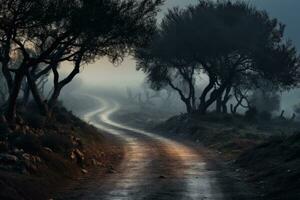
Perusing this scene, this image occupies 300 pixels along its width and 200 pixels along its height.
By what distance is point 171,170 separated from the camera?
93.4 feet

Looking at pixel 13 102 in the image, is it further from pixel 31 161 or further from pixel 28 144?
pixel 31 161

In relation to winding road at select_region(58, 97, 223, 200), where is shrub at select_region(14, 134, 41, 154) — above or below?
above

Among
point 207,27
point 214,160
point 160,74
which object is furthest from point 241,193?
point 160,74

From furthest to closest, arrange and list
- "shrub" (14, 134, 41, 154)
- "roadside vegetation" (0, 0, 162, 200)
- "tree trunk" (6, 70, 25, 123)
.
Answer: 1. "tree trunk" (6, 70, 25, 123)
2. "shrub" (14, 134, 41, 154)
3. "roadside vegetation" (0, 0, 162, 200)

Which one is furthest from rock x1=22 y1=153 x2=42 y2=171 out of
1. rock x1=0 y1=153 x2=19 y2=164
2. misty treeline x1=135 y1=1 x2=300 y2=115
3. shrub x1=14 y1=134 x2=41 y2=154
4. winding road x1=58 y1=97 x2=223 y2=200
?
misty treeline x1=135 y1=1 x2=300 y2=115

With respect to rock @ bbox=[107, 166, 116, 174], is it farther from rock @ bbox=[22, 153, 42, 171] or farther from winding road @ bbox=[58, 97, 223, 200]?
rock @ bbox=[22, 153, 42, 171]

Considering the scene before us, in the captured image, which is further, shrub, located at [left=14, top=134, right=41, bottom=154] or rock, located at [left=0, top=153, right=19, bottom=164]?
shrub, located at [left=14, top=134, right=41, bottom=154]

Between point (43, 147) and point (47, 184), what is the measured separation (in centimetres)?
538

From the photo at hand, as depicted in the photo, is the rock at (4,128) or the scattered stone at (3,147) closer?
the scattered stone at (3,147)

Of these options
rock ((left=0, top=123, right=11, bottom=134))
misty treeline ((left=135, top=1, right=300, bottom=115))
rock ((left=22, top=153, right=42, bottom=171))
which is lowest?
rock ((left=22, top=153, right=42, bottom=171))

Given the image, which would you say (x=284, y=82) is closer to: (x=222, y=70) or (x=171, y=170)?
(x=222, y=70)

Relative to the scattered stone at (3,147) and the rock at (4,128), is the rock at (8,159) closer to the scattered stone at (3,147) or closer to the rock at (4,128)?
the scattered stone at (3,147)

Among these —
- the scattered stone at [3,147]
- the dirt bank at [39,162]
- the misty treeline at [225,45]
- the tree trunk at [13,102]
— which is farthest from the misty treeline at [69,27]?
the misty treeline at [225,45]

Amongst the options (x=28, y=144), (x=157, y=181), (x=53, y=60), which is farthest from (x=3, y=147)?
(x=53, y=60)
